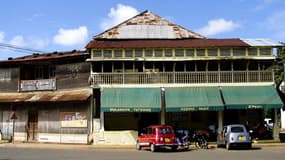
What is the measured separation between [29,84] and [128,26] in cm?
987

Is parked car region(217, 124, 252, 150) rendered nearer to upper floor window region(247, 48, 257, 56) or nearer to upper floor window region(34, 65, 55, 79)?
upper floor window region(247, 48, 257, 56)

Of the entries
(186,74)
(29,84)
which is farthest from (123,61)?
(29,84)

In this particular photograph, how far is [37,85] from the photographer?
34.4 meters

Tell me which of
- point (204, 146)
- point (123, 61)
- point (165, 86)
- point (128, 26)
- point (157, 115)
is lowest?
point (204, 146)

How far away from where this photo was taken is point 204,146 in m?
26.1

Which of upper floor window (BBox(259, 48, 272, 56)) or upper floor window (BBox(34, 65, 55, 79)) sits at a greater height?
upper floor window (BBox(259, 48, 272, 56))

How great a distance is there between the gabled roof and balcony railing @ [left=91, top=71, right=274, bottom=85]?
4.75 m

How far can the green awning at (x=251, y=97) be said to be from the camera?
28.5m

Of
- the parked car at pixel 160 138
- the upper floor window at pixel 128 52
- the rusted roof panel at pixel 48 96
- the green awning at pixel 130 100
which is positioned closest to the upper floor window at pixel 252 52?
the green awning at pixel 130 100

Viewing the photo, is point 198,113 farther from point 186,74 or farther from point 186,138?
point 186,138

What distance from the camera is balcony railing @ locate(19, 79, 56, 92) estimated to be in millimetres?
33562

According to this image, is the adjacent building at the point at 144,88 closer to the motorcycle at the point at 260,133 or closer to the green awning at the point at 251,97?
the green awning at the point at 251,97

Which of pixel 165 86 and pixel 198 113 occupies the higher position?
pixel 165 86

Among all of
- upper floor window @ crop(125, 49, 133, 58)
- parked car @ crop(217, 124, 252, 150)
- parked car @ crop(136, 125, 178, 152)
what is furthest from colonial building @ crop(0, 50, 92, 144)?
parked car @ crop(217, 124, 252, 150)
